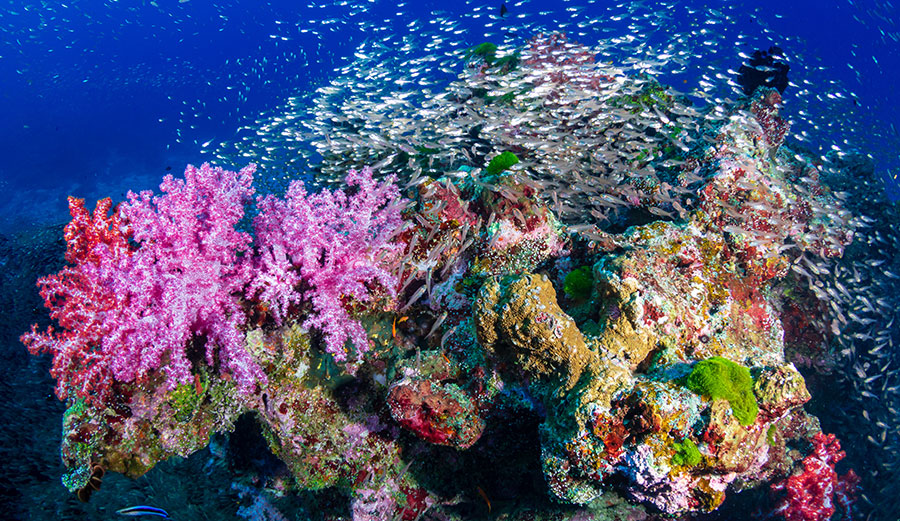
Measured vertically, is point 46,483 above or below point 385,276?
below

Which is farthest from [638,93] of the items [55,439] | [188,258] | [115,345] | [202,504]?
[55,439]

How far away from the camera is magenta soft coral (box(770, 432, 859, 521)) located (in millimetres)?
6750

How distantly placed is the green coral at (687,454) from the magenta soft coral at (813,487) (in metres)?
5.45

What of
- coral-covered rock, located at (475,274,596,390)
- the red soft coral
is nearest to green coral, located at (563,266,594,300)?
coral-covered rock, located at (475,274,596,390)

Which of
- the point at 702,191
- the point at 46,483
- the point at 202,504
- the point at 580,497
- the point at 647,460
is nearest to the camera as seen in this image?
the point at 647,460

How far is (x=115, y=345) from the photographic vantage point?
3.88m

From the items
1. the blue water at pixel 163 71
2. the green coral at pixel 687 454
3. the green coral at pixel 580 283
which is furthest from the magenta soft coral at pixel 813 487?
the blue water at pixel 163 71

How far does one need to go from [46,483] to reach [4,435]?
2.90 ft

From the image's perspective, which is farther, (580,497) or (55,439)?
(55,439)

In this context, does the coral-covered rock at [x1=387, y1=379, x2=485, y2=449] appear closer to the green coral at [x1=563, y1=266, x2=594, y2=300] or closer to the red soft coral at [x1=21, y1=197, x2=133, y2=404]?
the green coral at [x1=563, y1=266, x2=594, y2=300]

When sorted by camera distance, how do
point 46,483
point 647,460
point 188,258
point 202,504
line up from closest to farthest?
point 647,460 → point 188,258 → point 202,504 → point 46,483

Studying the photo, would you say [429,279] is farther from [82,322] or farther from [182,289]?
[82,322]

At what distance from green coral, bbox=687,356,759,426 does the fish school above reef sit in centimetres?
2

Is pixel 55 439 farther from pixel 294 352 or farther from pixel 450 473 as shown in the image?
pixel 450 473
